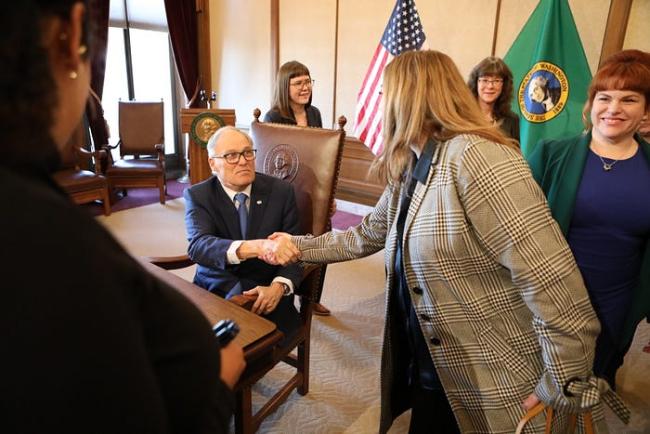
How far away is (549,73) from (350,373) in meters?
2.53

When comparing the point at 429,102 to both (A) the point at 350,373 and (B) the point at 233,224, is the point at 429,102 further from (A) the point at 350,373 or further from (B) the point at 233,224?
(A) the point at 350,373

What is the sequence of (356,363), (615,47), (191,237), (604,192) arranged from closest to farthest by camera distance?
(604,192) → (191,237) → (356,363) → (615,47)

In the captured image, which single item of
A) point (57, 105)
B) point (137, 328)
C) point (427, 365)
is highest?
point (57, 105)

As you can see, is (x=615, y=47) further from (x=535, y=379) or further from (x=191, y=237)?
(x=191, y=237)

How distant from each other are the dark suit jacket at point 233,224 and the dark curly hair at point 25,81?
127 centimetres

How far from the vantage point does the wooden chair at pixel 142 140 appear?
4.96 m

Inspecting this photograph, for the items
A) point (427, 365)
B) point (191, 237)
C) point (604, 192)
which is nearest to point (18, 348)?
point (427, 365)

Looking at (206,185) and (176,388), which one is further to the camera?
(206,185)

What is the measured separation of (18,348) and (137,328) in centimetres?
10

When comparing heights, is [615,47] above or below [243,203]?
above

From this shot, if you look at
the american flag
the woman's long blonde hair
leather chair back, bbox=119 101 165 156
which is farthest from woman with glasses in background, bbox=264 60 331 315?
leather chair back, bbox=119 101 165 156

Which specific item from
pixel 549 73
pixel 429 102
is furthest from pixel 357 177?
pixel 429 102

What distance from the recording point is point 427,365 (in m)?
1.33

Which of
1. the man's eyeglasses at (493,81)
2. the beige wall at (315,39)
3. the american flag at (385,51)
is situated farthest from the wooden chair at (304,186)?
the beige wall at (315,39)
